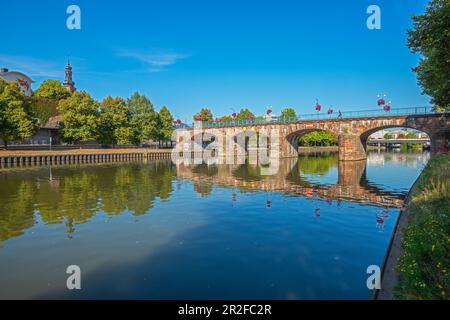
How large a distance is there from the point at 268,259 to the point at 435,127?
161ft

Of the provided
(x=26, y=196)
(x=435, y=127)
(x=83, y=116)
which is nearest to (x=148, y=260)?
(x=26, y=196)

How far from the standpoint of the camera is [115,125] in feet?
257

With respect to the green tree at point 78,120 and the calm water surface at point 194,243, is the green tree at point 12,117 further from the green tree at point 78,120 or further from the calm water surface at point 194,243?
the calm water surface at point 194,243

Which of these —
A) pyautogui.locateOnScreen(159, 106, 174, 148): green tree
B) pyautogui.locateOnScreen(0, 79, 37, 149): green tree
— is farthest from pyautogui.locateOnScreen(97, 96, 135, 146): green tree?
pyautogui.locateOnScreen(0, 79, 37, 149): green tree

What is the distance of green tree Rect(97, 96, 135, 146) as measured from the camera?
76.0 metres

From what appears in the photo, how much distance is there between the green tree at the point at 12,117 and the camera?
55.5m

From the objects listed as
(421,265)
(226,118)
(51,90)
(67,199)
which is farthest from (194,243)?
(226,118)

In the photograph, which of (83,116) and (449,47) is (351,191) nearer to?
(449,47)

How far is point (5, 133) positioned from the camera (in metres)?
55.7

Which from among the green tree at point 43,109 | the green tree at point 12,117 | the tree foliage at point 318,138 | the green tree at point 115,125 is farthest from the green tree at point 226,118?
the green tree at point 12,117

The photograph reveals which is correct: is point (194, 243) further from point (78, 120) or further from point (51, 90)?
point (51, 90)

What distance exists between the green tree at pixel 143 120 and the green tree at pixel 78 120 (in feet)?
42.5

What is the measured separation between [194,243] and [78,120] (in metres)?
65.6

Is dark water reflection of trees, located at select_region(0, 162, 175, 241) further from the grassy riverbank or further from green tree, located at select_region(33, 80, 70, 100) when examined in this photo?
green tree, located at select_region(33, 80, 70, 100)
